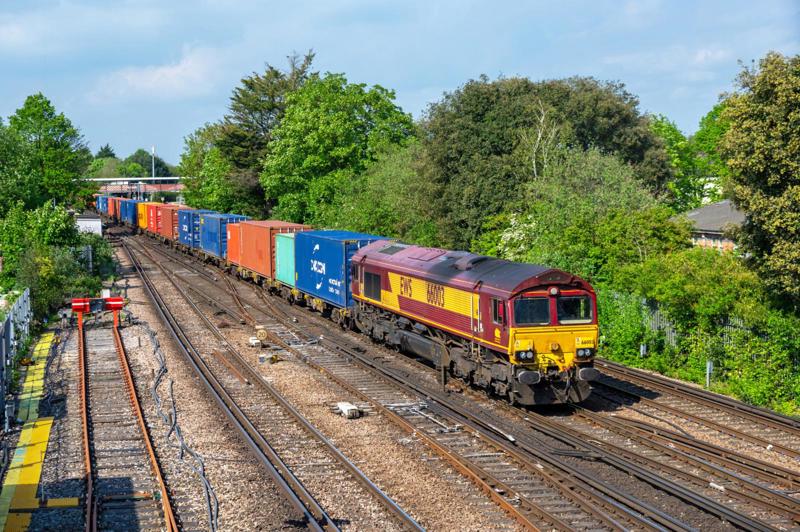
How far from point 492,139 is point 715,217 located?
641 inches

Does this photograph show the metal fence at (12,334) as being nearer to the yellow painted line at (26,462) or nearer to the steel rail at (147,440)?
the yellow painted line at (26,462)

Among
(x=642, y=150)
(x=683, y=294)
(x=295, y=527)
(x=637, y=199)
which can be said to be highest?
(x=642, y=150)

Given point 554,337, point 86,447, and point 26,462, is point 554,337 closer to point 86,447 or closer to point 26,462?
point 86,447

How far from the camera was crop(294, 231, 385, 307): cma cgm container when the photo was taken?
29.4m

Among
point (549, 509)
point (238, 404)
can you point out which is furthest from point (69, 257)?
point (549, 509)

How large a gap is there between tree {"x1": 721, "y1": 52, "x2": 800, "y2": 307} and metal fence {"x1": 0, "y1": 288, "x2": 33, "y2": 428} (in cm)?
1830

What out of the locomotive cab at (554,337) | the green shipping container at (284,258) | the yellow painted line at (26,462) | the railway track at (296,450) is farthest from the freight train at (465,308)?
the yellow painted line at (26,462)

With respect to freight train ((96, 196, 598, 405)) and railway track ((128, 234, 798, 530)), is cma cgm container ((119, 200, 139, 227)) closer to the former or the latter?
freight train ((96, 196, 598, 405))

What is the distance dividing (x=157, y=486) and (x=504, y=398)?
9.10m

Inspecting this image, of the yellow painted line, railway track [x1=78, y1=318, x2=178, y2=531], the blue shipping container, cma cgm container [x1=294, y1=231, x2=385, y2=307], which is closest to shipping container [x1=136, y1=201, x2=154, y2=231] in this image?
the blue shipping container

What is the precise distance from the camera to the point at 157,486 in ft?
46.7

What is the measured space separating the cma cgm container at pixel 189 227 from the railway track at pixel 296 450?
32213 mm

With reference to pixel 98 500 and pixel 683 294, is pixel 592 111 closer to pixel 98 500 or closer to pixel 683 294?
pixel 683 294

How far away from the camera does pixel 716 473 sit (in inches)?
574
